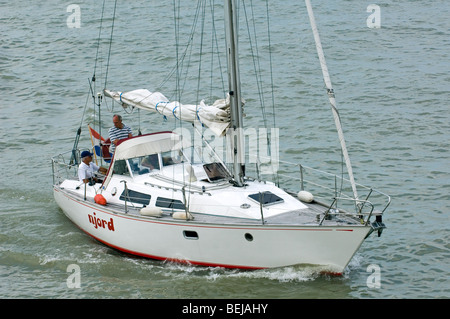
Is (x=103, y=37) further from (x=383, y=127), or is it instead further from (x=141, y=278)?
(x=141, y=278)

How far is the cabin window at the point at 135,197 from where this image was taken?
1817 centimetres

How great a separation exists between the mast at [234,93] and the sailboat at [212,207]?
2 cm

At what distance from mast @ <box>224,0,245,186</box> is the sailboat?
0.08ft

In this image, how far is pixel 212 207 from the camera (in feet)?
56.6

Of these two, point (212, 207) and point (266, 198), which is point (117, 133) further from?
point (266, 198)

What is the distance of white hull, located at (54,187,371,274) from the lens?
631 inches

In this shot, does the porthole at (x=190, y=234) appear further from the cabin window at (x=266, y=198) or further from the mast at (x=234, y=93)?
the mast at (x=234, y=93)

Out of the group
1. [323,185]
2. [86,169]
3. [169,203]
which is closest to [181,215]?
[169,203]

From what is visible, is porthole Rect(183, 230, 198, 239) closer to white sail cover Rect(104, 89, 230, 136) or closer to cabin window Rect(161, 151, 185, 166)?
white sail cover Rect(104, 89, 230, 136)

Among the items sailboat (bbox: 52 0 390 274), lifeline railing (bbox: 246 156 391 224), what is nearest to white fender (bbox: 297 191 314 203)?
sailboat (bbox: 52 0 390 274)

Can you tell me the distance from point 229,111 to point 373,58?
54.8 ft

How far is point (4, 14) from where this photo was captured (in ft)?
132

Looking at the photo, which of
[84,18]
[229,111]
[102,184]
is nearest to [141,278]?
[102,184]

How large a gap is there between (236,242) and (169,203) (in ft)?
7.31
